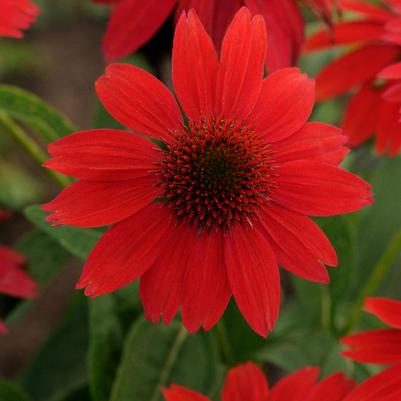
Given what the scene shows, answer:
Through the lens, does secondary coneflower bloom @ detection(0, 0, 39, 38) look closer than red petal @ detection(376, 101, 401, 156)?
Yes

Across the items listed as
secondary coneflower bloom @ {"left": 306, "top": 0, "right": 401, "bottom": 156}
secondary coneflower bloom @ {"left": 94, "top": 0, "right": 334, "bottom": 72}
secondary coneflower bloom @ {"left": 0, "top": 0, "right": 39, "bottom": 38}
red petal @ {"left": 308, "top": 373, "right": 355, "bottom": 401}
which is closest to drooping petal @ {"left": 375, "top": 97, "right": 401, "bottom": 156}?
secondary coneflower bloom @ {"left": 306, "top": 0, "right": 401, "bottom": 156}

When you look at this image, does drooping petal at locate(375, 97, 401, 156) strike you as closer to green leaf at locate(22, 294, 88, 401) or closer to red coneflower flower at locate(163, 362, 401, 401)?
red coneflower flower at locate(163, 362, 401, 401)

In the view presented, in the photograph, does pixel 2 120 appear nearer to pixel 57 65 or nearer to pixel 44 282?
pixel 44 282

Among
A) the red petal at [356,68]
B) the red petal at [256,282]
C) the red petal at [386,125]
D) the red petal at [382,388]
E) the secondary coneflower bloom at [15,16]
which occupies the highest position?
the secondary coneflower bloom at [15,16]

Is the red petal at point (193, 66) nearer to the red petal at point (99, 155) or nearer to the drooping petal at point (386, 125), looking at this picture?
the red petal at point (99, 155)

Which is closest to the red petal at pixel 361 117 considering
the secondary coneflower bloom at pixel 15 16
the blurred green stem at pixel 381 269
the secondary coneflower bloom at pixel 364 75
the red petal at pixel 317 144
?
the secondary coneflower bloom at pixel 364 75

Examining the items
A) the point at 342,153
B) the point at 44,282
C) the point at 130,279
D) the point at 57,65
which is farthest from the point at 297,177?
the point at 57,65

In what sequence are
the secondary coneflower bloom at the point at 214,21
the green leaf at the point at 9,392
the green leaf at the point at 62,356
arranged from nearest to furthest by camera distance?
the secondary coneflower bloom at the point at 214,21
the green leaf at the point at 9,392
the green leaf at the point at 62,356
